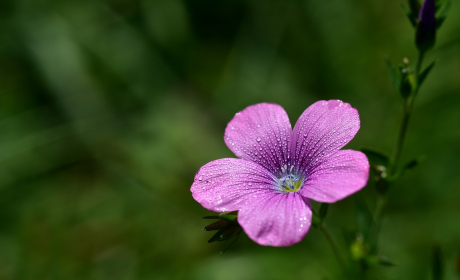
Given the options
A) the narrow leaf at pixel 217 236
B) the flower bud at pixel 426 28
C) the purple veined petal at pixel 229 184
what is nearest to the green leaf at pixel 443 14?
the flower bud at pixel 426 28

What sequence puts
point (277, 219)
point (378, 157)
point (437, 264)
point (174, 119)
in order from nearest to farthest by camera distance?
1. point (277, 219)
2. point (378, 157)
3. point (437, 264)
4. point (174, 119)

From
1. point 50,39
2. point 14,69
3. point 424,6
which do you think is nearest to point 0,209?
point 14,69

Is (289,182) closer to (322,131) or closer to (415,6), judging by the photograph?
(322,131)

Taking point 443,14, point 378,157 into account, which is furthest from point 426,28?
point 378,157

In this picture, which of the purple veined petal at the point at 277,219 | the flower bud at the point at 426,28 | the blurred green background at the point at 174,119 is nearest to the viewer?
the purple veined petal at the point at 277,219

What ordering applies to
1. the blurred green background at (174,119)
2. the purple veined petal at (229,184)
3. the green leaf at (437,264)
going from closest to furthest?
the purple veined petal at (229,184), the green leaf at (437,264), the blurred green background at (174,119)

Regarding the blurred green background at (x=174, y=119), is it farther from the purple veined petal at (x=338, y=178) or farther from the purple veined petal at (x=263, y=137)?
the purple veined petal at (x=338, y=178)

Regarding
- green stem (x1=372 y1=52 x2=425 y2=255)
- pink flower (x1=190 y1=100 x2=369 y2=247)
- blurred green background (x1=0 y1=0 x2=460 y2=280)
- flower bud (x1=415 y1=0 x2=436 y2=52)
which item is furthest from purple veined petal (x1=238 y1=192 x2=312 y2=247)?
blurred green background (x1=0 y1=0 x2=460 y2=280)

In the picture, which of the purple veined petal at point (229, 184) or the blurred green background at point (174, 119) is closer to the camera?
the purple veined petal at point (229, 184)
